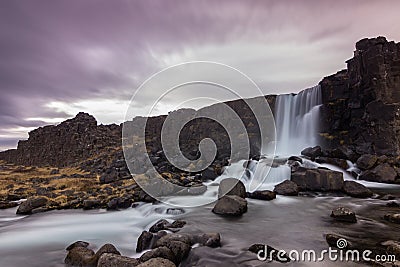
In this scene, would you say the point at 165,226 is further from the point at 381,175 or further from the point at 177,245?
the point at 381,175

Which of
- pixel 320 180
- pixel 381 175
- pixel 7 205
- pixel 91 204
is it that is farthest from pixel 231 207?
pixel 7 205

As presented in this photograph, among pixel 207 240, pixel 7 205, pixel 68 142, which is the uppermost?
pixel 68 142

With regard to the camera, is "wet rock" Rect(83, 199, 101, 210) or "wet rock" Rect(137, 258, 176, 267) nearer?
"wet rock" Rect(137, 258, 176, 267)

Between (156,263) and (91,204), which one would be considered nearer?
(156,263)

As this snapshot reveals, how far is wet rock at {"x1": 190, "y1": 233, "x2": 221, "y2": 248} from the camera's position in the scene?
7.48m

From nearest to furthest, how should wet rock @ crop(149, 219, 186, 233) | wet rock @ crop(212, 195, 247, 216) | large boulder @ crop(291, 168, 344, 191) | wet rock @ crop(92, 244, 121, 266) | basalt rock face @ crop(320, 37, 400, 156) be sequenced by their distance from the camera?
wet rock @ crop(92, 244, 121, 266)
wet rock @ crop(149, 219, 186, 233)
wet rock @ crop(212, 195, 247, 216)
large boulder @ crop(291, 168, 344, 191)
basalt rock face @ crop(320, 37, 400, 156)

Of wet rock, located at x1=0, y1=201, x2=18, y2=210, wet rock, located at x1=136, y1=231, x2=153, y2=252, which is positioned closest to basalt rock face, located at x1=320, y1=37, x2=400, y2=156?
wet rock, located at x1=136, y1=231, x2=153, y2=252

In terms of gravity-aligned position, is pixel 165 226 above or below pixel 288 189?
below

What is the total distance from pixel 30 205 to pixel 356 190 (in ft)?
60.0

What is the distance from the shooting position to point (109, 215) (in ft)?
40.5

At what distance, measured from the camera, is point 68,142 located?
1542 inches

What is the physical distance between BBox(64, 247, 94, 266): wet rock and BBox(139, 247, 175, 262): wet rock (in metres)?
1.52

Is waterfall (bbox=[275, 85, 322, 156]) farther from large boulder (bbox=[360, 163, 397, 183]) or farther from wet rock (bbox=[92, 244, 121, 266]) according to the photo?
wet rock (bbox=[92, 244, 121, 266])

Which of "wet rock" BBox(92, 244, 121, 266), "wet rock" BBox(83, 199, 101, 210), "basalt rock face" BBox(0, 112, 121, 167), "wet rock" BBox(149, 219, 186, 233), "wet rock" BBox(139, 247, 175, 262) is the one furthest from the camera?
"basalt rock face" BBox(0, 112, 121, 167)
